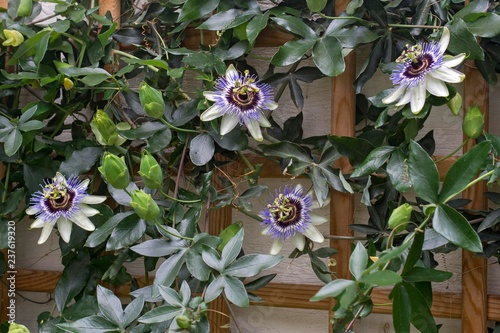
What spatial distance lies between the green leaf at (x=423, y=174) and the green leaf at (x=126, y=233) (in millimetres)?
473

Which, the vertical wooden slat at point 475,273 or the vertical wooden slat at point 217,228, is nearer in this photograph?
the vertical wooden slat at point 475,273

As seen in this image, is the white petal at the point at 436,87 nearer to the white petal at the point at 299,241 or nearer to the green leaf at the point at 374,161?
the green leaf at the point at 374,161

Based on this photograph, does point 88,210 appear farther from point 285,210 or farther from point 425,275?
point 425,275

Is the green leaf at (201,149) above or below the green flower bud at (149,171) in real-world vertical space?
above

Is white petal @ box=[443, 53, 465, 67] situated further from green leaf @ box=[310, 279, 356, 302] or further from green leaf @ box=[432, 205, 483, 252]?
green leaf @ box=[310, 279, 356, 302]

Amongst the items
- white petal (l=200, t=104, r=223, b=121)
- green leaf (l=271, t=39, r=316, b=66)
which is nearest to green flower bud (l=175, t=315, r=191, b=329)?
white petal (l=200, t=104, r=223, b=121)

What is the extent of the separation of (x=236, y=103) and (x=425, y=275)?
1.43 feet

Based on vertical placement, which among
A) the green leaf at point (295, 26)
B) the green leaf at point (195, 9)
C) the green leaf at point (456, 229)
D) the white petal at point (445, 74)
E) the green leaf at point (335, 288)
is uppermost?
the green leaf at point (195, 9)

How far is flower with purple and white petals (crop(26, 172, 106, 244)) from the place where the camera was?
1.19 m

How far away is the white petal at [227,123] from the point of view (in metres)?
1.17

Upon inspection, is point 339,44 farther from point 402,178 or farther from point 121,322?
point 121,322

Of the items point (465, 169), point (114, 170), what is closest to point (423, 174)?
point (465, 169)

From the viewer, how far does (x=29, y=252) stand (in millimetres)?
1559

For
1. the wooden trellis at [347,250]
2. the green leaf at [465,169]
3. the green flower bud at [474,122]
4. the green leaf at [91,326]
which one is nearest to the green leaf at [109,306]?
the green leaf at [91,326]
